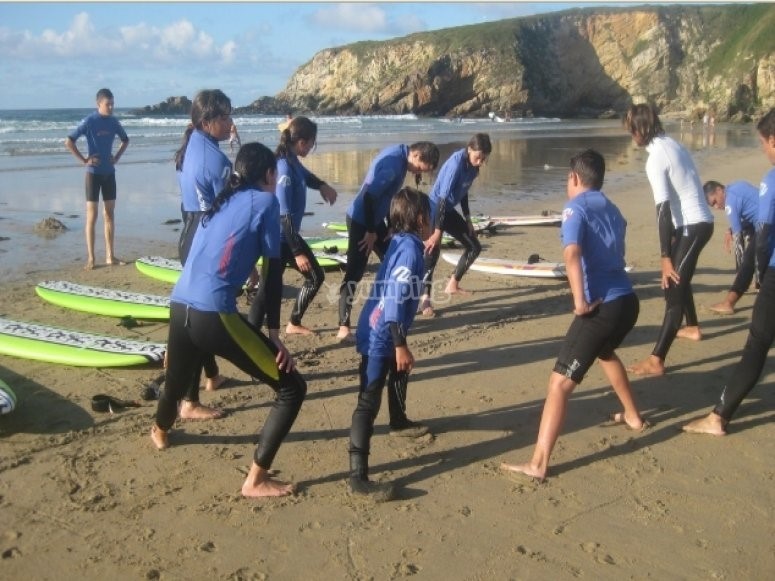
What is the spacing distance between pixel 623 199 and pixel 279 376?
1362 cm

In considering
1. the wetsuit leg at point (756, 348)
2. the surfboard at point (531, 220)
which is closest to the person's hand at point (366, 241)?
the wetsuit leg at point (756, 348)

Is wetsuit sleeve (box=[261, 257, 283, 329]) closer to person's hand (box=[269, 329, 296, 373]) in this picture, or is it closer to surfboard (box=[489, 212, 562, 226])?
person's hand (box=[269, 329, 296, 373])

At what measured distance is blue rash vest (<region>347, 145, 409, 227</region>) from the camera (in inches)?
255

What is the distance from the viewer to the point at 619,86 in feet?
279

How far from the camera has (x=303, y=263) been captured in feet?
20.8

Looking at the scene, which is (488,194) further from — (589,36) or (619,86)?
(589,36)

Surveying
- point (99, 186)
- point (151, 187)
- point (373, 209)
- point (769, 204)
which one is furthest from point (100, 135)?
point (151, 187)

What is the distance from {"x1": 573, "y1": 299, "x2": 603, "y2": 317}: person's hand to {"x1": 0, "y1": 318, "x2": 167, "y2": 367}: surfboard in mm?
3640

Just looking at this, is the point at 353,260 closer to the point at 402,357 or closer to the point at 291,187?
the point at 291,187

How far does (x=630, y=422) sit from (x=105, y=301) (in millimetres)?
5512

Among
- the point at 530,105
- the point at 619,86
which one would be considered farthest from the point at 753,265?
the point at 619,86

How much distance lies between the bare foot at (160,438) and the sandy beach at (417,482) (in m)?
0.06

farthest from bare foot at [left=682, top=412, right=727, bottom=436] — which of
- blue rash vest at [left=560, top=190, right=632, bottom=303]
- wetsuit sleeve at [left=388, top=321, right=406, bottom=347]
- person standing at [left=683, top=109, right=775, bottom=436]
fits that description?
wetsuit sleeve at [left=388, top=321, right=406, bottom=347]

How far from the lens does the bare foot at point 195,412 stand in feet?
16.8
